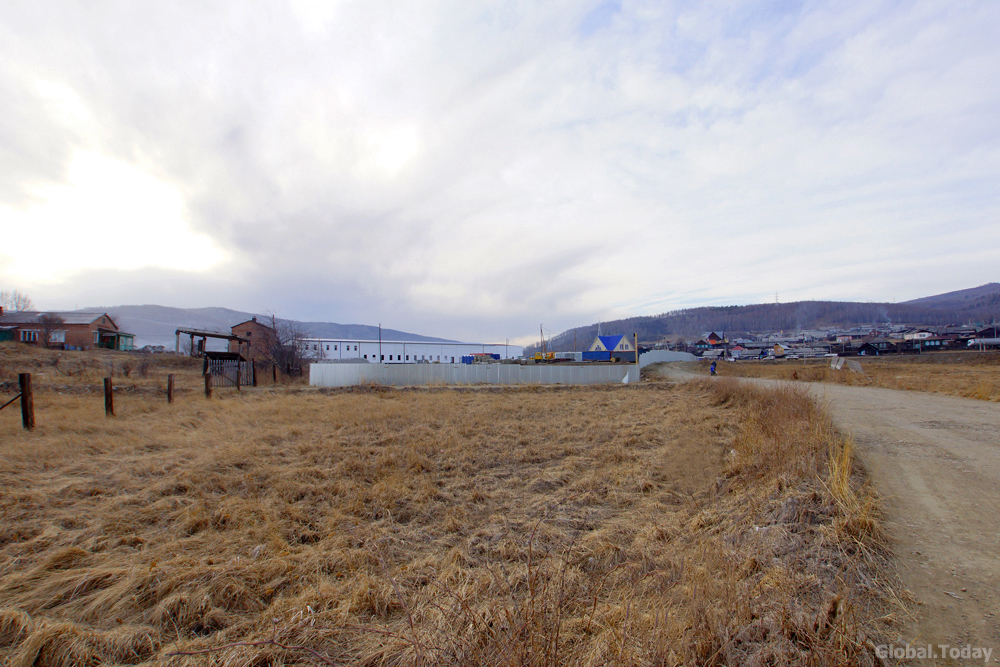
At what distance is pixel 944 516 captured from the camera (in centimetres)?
429

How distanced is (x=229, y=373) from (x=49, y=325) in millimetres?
42927

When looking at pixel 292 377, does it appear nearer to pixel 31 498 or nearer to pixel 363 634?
pixel 31 498

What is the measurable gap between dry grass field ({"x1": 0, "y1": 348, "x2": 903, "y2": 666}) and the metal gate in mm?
15178

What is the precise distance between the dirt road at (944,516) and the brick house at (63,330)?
65839 millimetres

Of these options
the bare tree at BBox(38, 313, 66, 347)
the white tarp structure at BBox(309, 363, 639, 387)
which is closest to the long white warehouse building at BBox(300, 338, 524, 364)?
the bare tree at BBox(38, 313, 66, 347)

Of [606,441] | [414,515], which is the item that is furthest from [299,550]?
[606,441]

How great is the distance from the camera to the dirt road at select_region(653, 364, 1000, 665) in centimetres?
277

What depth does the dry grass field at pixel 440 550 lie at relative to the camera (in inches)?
115

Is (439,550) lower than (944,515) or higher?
lower

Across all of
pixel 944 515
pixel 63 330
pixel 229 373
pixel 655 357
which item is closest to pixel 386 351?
pixel 63 330

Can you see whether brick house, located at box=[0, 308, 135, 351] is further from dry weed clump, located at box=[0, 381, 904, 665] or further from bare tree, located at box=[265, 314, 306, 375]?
dry weed clump, located at box=[0, 381, 904, 665]

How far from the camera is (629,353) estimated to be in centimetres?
6788

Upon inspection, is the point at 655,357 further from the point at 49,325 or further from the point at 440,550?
the point at 49,325

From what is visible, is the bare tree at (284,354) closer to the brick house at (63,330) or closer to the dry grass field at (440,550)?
the brick house at (63,330)
